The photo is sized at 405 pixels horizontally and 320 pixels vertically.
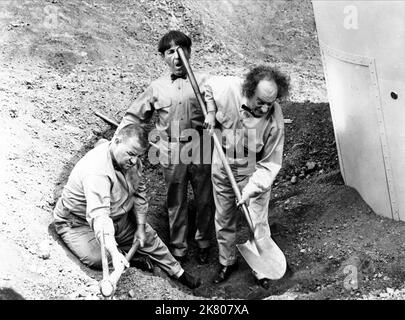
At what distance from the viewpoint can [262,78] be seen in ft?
15.2

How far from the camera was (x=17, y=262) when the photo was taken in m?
4.59

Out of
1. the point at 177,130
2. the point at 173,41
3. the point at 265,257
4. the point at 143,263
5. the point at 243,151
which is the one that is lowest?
the point at 265,257

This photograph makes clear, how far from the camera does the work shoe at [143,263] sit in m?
5.16

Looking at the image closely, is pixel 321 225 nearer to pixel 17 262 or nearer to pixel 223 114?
pixel 223 114

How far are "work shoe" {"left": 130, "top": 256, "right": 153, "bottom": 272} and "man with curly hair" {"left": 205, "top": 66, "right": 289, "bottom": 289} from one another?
0.61 meters

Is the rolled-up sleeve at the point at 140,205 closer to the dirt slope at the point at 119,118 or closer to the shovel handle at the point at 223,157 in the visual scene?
the dirt slope at the point at 119,118

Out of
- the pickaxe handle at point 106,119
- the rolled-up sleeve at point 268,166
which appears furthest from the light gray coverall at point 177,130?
the pickaxe handle at point 106,119

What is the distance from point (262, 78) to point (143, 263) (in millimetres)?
1746

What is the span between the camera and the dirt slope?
15.8 feet

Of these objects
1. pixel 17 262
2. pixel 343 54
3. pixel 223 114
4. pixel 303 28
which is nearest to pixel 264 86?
pixel 223 114

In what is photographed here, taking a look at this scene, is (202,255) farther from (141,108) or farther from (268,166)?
(141,108)

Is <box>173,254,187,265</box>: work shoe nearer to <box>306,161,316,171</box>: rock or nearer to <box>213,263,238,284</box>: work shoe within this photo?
<box>213,263,238,284</box>: work shoe

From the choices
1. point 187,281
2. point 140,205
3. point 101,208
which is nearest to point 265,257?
point 187,281
